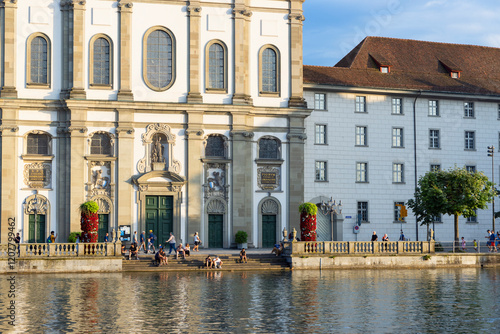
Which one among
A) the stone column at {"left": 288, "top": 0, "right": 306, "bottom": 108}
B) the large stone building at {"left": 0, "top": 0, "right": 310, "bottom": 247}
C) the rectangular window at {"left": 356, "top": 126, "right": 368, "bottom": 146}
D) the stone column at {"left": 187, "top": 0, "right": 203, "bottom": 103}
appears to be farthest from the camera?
the rectangular window at {"left": 356, "top": 126, "right": 368, "bottom": 146}

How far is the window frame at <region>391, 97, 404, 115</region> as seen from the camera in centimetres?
5978

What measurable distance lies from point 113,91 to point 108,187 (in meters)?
6.86

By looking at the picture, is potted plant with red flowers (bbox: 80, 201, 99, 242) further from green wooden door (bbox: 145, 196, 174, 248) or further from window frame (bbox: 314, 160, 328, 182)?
window frame (bbox: 314, 160, 328, 182)

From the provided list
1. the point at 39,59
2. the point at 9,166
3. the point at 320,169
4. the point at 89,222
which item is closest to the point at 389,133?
the point at 320,169

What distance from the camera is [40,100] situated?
171 feet

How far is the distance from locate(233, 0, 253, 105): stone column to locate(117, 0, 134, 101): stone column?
763cm

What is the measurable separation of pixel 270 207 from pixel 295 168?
343 centimetres

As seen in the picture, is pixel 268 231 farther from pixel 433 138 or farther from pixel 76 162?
pixel 433 138

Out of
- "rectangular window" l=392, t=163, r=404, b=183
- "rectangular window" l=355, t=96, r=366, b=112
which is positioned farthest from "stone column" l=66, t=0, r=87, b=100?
"rectangular window" l=392, t=163, r=404, b=183

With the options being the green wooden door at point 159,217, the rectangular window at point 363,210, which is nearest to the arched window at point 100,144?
the green wooden door at point 159,217

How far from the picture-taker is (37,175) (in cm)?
5200

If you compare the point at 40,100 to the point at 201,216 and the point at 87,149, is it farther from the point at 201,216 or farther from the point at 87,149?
the point at 201,216

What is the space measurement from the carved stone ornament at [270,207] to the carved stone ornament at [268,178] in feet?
3.38

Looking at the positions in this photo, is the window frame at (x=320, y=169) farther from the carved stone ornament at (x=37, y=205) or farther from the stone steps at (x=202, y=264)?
the carved stone ornament at (x=37, y=205)
